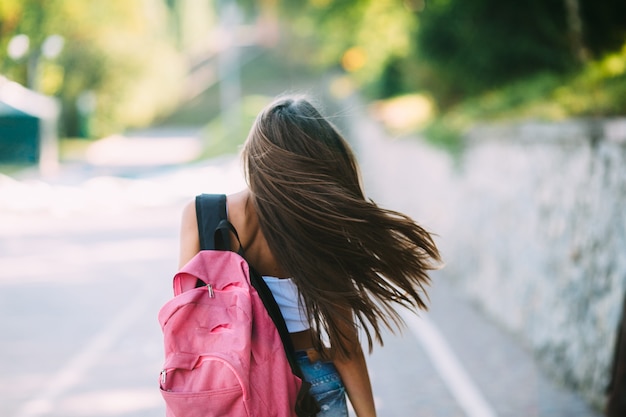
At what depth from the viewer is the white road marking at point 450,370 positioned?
569cm

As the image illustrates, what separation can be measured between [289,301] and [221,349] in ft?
1.17

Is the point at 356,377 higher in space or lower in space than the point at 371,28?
lower

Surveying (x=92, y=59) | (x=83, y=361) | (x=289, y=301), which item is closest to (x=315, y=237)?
(x=289, y=301)

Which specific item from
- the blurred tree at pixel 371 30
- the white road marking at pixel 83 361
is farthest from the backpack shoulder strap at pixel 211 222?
the blurred tree at pixel 371 30

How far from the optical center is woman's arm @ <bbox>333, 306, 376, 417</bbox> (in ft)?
7.98

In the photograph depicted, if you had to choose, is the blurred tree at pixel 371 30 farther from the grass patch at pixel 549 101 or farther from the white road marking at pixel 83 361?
the white road marking at pixel 83 361

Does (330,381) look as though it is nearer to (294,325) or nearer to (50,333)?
(294,325)

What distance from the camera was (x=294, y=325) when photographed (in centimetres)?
236

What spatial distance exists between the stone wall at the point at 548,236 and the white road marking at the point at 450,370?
2.20 ft

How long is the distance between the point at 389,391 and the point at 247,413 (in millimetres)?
4242

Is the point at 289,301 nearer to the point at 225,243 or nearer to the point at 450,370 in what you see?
the point at 225,243

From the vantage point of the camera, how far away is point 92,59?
26.5 m

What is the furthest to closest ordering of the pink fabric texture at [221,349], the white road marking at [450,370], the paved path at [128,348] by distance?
the paved path at [128,348] → the white road marking at [450,370] → the pink fabric texture at [221,349]

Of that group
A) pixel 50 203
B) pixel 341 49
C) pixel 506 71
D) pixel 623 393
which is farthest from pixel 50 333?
pixel 341 49
